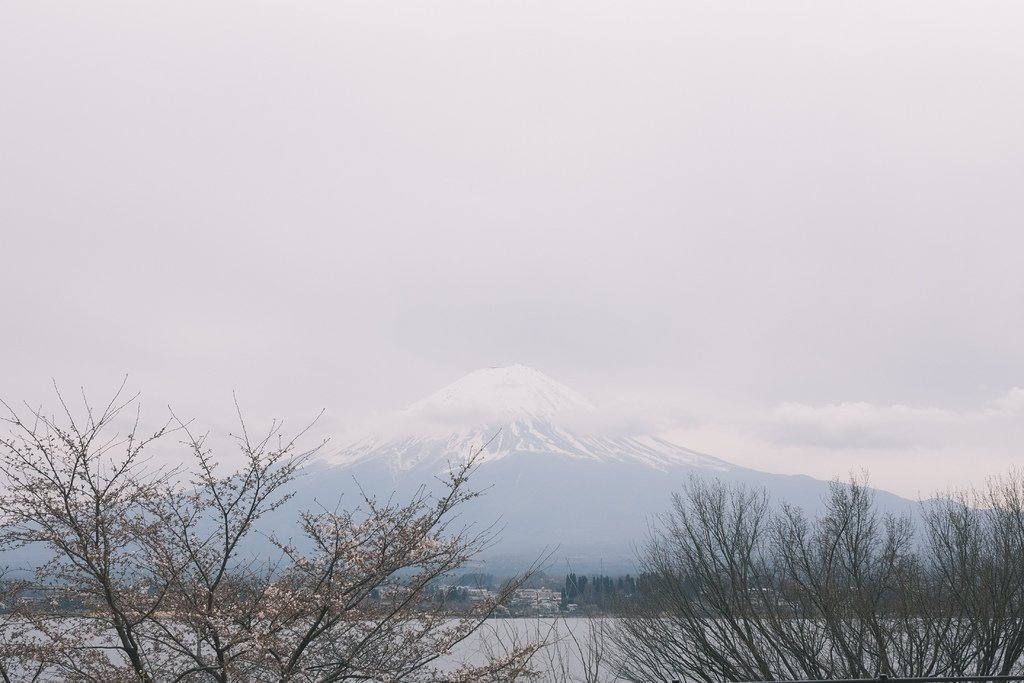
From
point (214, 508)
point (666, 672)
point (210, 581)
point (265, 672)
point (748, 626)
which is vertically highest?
point (214, 508)

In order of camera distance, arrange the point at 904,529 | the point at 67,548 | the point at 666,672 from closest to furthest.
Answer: the point at 67,548 < the point at 666,672 < the point at 904,529

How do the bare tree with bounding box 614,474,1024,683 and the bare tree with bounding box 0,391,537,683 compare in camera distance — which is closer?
the bare tree with bounding box 0,391,537,683

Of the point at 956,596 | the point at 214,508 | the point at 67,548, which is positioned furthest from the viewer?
the point at 956,596

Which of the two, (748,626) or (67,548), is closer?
(67,548)

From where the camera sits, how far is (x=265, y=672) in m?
5.96

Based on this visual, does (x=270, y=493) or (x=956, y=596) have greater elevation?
(x=270, y=493)

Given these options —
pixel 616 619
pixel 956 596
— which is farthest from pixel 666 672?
pixel 956 596

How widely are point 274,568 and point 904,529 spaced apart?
18.3 m

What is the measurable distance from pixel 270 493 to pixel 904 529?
61.6 ft

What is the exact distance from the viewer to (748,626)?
55.0 ft

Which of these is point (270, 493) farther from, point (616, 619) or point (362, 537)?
point (616, 619)

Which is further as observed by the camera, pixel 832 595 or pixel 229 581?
pixel 832 595

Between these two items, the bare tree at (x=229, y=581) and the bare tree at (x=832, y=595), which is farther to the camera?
the bare tree at (x=832, y=595)

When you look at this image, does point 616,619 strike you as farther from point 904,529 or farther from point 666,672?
point 904,529
